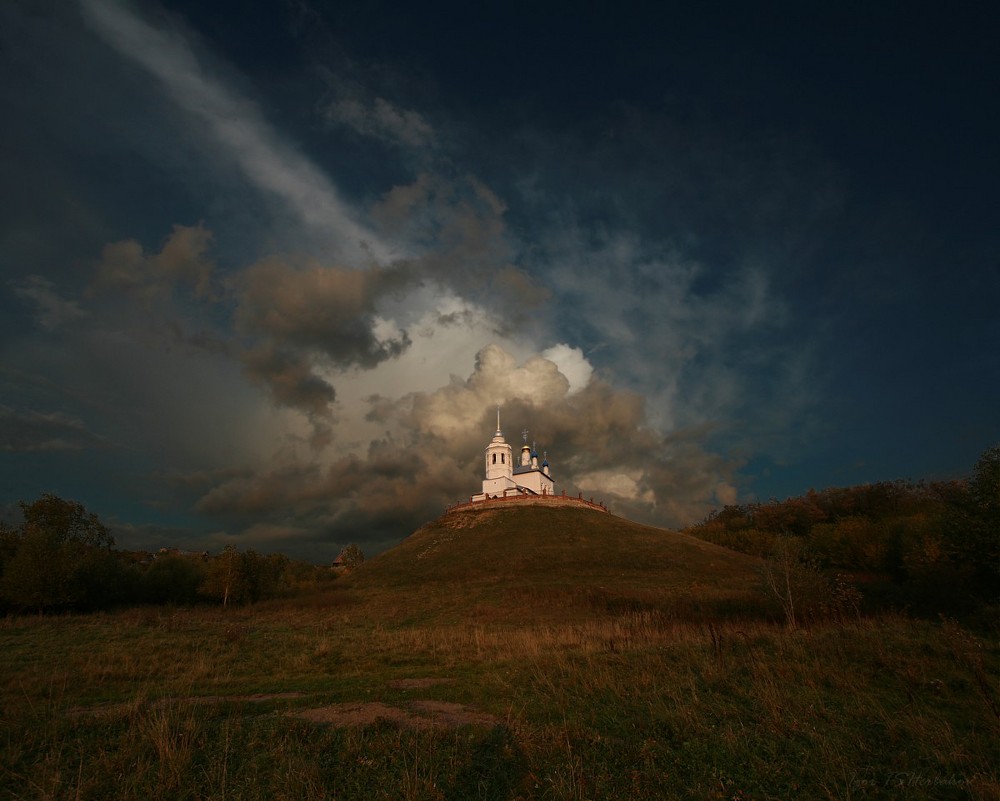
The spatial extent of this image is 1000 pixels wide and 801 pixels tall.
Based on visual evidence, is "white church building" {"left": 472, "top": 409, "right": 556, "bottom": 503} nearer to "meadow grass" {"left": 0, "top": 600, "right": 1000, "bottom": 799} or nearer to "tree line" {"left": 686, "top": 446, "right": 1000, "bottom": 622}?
"tree line" {"left": 686, "top": 446, "right": 1000, "bottom": 622}

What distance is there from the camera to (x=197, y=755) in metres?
9.36

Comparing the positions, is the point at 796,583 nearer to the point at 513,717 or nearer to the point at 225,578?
the point at 513,717

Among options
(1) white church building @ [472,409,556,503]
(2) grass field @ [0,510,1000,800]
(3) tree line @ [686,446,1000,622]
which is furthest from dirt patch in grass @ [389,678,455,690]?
(1) white church building @ [472,409,556,503]

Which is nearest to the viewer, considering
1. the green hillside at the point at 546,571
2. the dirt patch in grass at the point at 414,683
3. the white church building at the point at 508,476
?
the dirt patch in grass at the point at 414,683

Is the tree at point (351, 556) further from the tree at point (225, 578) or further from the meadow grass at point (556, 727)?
the meadow grass at point (556, 727)

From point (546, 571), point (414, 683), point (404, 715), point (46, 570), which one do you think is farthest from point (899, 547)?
point (46, 570)

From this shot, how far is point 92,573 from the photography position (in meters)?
54.1

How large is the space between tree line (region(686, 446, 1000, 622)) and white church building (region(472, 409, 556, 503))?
46.1 metres

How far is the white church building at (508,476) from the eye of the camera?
12025 cm

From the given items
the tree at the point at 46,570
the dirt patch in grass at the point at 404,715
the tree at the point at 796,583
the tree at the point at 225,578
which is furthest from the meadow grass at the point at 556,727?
the tree at the point at 225,578

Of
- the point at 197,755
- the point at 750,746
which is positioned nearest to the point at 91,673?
the point at 197,755

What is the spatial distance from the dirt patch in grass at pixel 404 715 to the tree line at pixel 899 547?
21123 millimetres

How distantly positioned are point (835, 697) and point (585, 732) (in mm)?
6128

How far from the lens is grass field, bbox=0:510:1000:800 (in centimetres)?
812
